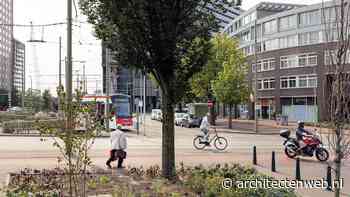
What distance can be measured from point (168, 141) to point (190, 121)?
142ft

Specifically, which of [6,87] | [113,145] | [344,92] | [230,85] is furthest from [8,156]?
[6,87]

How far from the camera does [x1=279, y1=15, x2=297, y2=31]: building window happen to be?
73000 millimetres

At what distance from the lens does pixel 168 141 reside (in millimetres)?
11266

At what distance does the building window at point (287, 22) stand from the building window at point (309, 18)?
137 centimetres

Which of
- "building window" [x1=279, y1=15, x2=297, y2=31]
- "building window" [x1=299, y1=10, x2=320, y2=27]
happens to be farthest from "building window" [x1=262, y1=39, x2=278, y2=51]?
"building window" [x1=299, y1=10, x2=320, y2=27]

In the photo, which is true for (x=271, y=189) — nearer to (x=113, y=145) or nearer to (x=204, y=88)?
(x=113, y=145)

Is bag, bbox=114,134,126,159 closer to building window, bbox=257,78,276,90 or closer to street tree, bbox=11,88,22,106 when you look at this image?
building window, bbox=257,78,276,90

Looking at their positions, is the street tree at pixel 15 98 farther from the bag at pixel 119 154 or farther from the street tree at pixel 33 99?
the bag at pixel 119 154

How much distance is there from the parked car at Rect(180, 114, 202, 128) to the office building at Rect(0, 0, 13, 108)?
26.1 meters

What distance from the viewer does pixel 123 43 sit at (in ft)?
36.7

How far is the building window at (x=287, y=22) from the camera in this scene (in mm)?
73000

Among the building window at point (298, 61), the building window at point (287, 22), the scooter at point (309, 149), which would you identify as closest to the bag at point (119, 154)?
the scooter at point (309, 149)

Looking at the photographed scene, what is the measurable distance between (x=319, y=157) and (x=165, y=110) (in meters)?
9.76

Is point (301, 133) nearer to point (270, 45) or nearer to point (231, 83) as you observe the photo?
point (231, 83)
